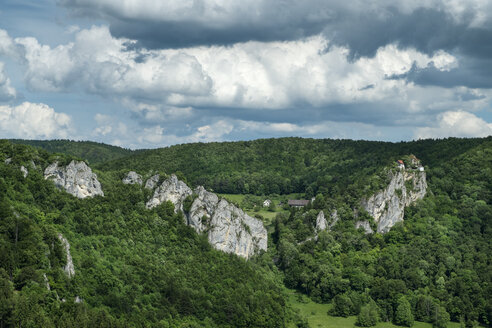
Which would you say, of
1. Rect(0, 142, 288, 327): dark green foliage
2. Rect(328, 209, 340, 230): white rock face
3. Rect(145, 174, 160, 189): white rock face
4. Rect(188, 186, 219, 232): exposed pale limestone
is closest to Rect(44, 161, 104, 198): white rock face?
Rect(0, 142, 288, 327): dark green foliage

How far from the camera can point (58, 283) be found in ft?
329

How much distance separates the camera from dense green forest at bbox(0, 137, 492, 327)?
101 m

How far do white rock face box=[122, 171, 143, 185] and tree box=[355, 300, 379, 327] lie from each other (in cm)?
6435

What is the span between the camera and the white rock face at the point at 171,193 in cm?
15662

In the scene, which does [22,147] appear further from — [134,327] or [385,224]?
[385,224]

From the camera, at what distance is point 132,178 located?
161 meters

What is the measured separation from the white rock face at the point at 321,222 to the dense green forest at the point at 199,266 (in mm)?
2171

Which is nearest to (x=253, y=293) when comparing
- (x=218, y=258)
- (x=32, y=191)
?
(x=218, y=258)

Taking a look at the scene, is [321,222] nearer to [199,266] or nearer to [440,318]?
[440,318]

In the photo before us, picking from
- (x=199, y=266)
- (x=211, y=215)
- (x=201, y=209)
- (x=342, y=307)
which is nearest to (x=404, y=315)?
(x=342, y=307)

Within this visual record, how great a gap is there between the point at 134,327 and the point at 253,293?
42.6 metres

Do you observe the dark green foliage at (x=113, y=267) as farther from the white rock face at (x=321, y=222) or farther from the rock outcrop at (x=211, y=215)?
the white rock face at (x=321, y=222)

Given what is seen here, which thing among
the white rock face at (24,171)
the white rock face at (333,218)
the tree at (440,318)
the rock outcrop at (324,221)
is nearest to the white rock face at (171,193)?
the white rock face at (24,171)

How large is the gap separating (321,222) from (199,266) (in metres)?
60.3
